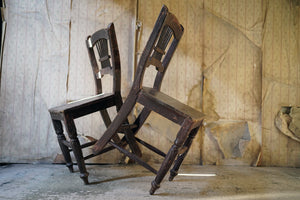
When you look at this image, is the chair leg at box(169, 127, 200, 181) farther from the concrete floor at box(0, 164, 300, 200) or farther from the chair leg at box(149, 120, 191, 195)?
the chair leg at box(149, 120, 191, 195)

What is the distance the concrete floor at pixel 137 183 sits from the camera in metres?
1.31

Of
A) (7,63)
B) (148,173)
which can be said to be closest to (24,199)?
(148,173)

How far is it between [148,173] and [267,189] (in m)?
0.86

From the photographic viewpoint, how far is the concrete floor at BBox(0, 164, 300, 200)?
1309 mm

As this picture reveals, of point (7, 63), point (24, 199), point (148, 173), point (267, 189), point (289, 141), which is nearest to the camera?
point (24, 199)

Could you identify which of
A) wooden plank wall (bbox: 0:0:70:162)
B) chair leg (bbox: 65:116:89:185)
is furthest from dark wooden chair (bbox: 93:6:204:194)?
wooden plank wall (bbox: 0:0:70:162)

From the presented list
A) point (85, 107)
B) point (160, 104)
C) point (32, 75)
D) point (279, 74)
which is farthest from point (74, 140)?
point (279, 74)

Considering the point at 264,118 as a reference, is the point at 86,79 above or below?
above

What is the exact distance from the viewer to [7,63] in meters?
2.04

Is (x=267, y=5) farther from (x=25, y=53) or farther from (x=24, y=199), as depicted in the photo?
(x=24, y=199)

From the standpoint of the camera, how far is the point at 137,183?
1521 mm

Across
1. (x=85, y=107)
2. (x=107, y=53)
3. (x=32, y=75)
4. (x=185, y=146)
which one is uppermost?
(x=107, y=53)

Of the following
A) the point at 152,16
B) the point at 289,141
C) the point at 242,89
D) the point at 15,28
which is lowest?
the point at 289,141

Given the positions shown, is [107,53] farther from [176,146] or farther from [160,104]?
[176,146]
